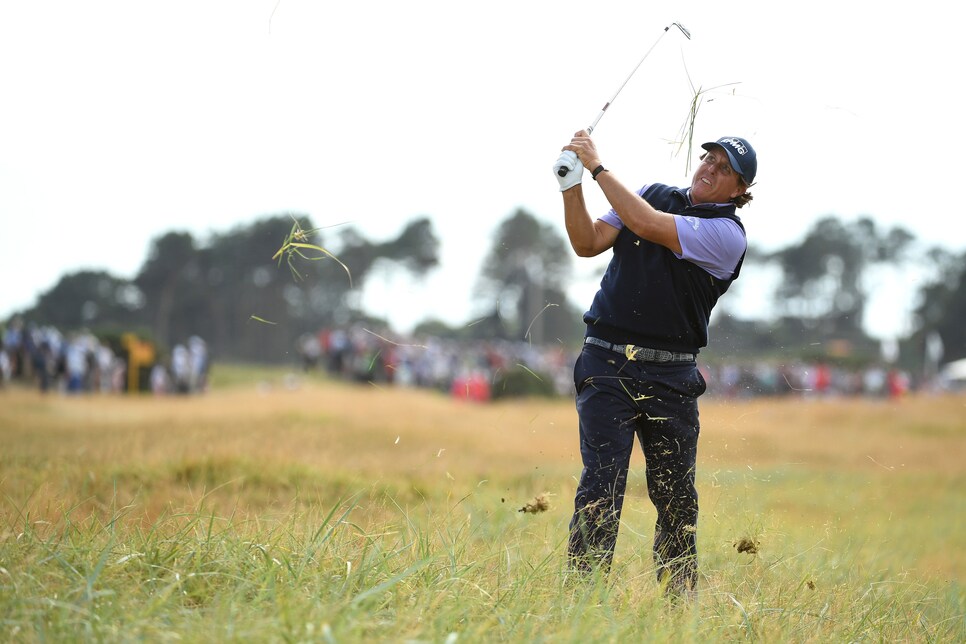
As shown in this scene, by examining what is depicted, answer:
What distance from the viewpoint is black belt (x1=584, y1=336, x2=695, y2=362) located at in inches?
185

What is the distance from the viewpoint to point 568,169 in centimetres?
458

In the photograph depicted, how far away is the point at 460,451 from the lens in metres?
12.8

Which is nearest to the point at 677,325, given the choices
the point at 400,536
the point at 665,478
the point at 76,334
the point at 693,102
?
the point at 665,478

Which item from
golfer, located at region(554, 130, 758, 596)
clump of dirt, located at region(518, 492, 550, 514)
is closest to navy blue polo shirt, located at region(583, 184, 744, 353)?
golfer, located at region(554, 130, 758, 596)

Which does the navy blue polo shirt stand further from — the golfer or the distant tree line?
the distant tree line

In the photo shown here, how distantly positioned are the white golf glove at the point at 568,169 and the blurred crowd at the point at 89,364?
68.4ft

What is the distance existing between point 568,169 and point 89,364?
23.9 meters

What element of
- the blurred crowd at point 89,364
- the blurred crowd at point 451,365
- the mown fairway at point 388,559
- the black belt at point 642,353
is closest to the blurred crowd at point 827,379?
the blurred crowd at point 451,365

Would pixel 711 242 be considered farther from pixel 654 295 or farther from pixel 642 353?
pixel 642 353

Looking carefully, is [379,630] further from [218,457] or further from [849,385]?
[849,385]

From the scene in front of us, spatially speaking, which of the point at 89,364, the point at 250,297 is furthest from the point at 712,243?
the point at 250,297

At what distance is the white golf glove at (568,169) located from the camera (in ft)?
15.0

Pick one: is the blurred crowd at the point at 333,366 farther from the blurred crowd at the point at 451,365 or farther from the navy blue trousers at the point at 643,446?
the navy blue trousers at the point at 643,446

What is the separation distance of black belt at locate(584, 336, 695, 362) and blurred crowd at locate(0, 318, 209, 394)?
819 inches
